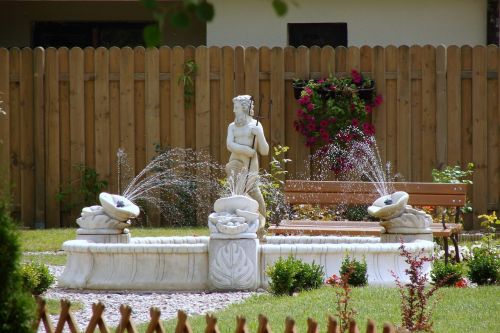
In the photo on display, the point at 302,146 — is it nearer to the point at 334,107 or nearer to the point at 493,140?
the point at 334,107

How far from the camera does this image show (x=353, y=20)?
793 inches

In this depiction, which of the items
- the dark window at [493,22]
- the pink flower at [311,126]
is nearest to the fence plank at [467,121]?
the pink flower at [311,126]

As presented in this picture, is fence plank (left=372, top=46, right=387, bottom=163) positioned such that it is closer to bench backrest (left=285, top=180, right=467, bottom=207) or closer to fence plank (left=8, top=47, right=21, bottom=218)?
bench backrest (left=285, top=180, right=467, bottom=207)

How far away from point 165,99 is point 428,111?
3.53 metres

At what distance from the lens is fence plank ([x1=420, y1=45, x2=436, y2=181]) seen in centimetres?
1655

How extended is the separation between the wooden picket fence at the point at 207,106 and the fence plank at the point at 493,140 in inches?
0.5

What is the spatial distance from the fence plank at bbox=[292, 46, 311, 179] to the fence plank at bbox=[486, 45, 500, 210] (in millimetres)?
2373

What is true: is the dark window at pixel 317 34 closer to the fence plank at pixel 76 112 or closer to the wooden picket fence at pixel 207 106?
the wooden picket fence at pixel 207 106

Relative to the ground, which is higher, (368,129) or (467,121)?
(467,121)

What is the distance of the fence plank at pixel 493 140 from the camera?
1645 cm

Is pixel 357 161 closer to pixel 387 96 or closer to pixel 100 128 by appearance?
pixel 387 96

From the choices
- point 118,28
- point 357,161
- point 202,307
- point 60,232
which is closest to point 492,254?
point 202,307

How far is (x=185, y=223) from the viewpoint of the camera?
54.7 feet

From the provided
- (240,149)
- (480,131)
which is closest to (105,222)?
(240,149)
